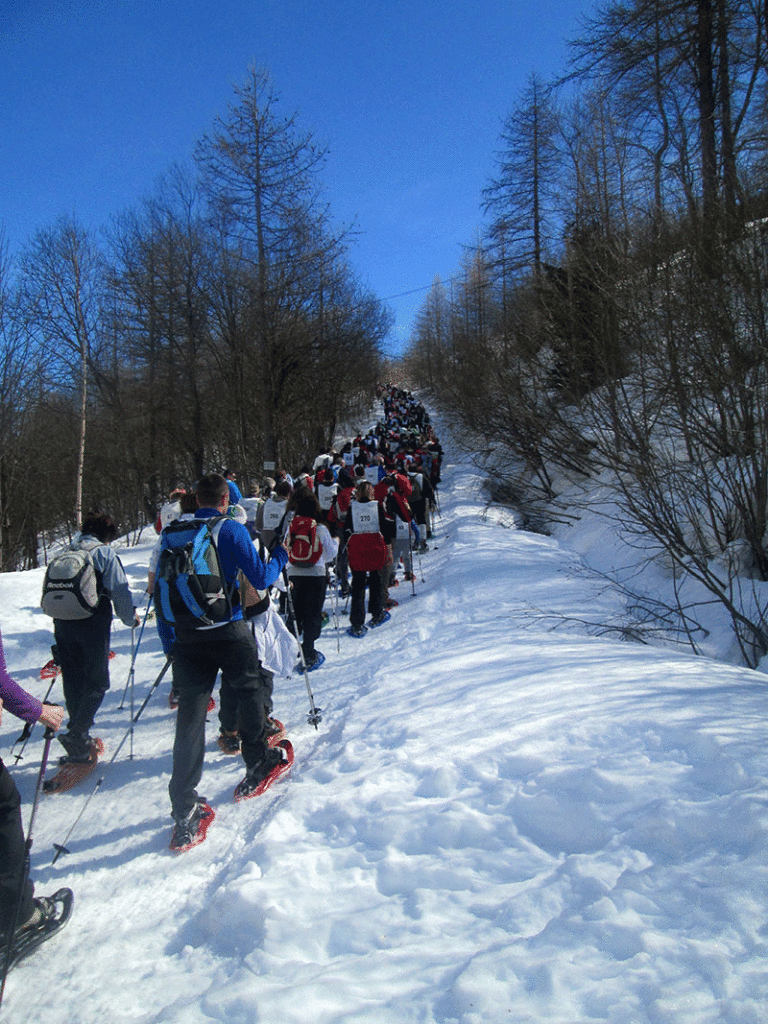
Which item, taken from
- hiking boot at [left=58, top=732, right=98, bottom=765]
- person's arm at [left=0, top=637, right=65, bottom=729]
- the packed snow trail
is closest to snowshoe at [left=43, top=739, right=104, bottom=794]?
hiking boot at [left=58, top=732, right=98, bottom=765]

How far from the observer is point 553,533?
14594mm

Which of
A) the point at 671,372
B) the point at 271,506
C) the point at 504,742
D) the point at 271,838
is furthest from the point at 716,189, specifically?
the point at 271,838

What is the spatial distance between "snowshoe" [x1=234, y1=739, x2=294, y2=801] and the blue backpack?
1.24 m

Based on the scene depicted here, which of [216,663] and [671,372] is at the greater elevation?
[671,372]

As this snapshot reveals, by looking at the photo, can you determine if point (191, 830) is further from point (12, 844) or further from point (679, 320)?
point (679, 320)

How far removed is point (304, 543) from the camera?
6.01 meters

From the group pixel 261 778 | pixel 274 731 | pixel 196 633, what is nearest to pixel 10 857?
pixel 196 633

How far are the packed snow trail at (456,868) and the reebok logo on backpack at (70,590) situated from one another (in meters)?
1.28

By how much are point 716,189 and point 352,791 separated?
864cm

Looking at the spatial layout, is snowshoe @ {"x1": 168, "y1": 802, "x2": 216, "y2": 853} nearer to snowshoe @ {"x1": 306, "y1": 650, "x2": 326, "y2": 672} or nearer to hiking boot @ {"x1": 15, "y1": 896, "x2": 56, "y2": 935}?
hiking boot @ {"x1": 15, "y1": 896, "x2": 56, "y2": 935}

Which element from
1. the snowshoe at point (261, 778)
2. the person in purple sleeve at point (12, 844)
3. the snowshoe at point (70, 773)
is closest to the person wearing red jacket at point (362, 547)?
the snowshoe at point (261, 778)

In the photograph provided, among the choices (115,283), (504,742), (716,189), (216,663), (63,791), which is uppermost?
(115,283)

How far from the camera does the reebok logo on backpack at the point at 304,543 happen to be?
6004mm

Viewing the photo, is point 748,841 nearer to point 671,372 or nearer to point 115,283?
point 671,372
